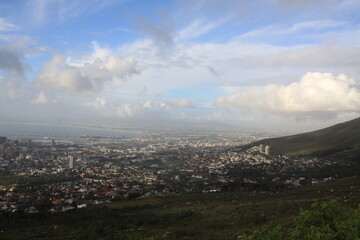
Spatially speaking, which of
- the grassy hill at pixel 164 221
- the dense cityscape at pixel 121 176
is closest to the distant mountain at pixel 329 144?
the dense cityscape at pixel 121 176

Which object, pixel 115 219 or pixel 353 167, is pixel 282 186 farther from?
pixel 115 219

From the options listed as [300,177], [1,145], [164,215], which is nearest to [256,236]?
[164,215]

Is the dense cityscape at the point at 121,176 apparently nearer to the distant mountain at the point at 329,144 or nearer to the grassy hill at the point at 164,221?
the grassy hill at the point at 164,221

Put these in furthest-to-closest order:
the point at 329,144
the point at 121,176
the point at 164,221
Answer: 1. the point at 329,144
2. the point at 121,176
3. the point at 164,221

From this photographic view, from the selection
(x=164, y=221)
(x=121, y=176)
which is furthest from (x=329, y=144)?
(x=164, y=221)

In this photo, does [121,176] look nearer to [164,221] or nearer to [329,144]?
[164,221]
